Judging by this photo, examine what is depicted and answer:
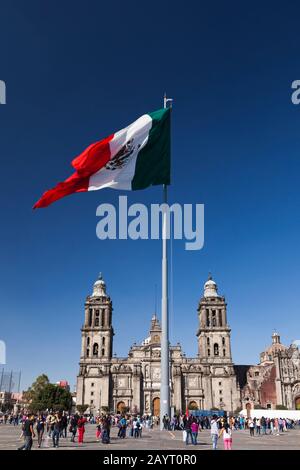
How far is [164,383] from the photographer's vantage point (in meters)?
18.5

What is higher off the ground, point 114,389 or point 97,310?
point 97,310

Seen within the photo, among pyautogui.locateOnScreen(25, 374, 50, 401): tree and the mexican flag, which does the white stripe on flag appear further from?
pyautogui.locateOnScreen(25, 374, 50, 401): tree

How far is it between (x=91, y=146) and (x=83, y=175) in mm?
Answer: 1383

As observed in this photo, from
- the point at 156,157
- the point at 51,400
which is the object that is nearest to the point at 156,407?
the point at 51,400

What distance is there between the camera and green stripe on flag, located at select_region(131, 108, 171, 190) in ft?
65.5

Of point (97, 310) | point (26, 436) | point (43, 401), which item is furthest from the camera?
point (97, 310)

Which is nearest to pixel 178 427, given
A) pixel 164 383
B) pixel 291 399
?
pixel 164 383

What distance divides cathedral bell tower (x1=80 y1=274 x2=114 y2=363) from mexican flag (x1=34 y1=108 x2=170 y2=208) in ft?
219

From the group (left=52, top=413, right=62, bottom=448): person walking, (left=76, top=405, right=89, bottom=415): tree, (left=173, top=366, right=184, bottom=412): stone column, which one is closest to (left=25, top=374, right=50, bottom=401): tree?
(left=76, top=405, right=89, bottom=415): tree

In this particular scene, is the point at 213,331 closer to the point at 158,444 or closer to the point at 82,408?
the point at 82,408

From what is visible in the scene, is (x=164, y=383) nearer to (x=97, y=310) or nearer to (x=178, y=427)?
(x=178, y=427)

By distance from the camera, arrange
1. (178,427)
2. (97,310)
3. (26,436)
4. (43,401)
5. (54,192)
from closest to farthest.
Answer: (26,436), (54,192), (178,427), (43,401), (97,310)

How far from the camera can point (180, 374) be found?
81.1 meters

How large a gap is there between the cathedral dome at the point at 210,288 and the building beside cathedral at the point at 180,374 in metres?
0.81
